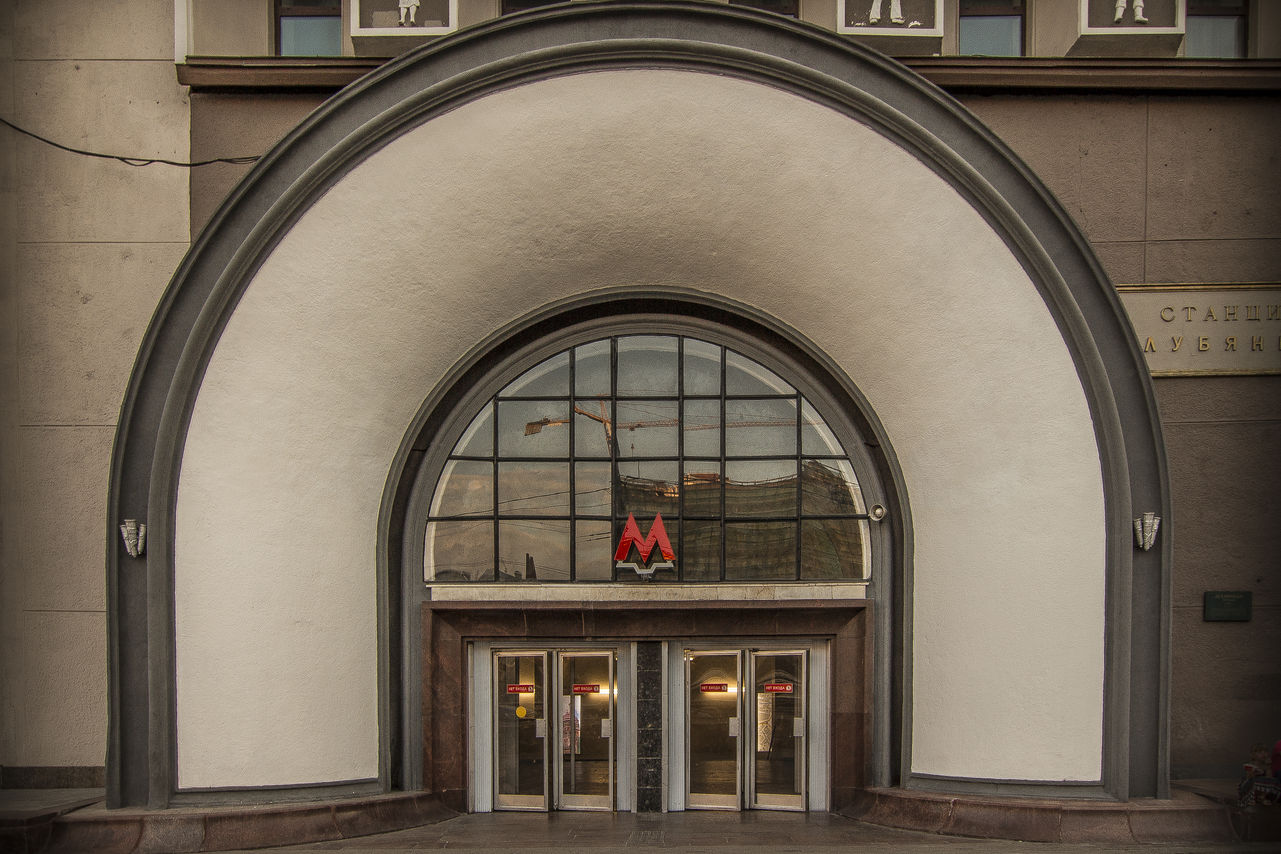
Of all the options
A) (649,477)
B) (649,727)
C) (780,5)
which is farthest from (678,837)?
(780,5)

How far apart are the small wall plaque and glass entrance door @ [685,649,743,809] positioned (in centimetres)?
550

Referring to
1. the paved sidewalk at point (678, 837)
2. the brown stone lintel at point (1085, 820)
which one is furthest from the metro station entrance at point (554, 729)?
the brown stone lintel at point (1085, 820)

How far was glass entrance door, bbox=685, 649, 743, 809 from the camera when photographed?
10.6 m

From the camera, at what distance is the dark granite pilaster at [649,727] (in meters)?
10.5

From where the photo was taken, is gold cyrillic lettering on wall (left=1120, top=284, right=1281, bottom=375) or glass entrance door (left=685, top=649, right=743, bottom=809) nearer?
gold cyrillic lettering on wall (left=1120, top=284, right=1281, bottom=375)

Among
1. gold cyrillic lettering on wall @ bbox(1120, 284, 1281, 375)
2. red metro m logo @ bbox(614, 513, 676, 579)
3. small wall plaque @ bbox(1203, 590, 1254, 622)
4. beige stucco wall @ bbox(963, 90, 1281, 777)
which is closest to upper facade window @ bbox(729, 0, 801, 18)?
beige stucco wall @ bbox(963, 90, 1281, 777)

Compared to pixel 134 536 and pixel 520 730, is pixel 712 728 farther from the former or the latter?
pixel 134 536

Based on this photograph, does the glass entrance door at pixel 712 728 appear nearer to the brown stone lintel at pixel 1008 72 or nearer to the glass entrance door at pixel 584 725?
the glass entrance door at pixel 584 725

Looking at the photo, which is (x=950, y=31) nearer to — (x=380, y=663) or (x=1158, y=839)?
(x=1158, y=839)

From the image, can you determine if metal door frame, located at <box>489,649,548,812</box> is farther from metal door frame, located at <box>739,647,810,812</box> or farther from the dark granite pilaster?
metal door frame, located at <box>739,647,810,812</box>

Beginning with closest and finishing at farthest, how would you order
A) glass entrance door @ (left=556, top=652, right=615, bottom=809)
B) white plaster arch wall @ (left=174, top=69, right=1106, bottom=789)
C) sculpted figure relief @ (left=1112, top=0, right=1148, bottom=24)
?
white plaster arch wall @ (left=174, top=69, right=1106, bottom=789) → sculpted figure relief @ (left=1112, top=0, right=1148, bottom=24) → glass entrance door @ (left=556, top=652, right=615, bottom=809)

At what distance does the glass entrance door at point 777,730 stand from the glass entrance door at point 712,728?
8.8 inches

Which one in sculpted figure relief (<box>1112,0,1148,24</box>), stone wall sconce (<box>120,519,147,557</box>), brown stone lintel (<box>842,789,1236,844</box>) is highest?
sculpted figure relief (<box>1112,0,1148,24</box>)

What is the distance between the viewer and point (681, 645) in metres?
10.6
